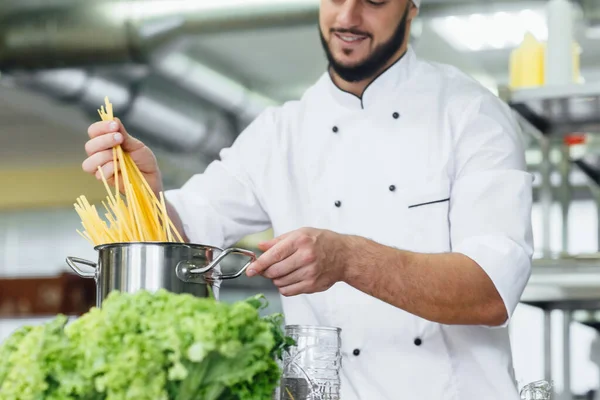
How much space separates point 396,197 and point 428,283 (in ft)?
1.29

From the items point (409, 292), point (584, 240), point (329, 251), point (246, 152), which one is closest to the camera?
point (329, 251)

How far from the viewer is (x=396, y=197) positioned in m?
2.00

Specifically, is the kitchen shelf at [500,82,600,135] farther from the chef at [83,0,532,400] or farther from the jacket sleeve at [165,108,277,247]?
the jacket sleeve at [165,108,277,247]

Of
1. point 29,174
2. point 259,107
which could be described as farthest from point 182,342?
point 29,174

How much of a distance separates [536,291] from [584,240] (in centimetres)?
668

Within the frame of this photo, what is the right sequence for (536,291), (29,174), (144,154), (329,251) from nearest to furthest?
(329,251) → (144,154) → (536,291) → (29,174)

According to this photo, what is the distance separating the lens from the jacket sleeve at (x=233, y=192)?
7.06 ft

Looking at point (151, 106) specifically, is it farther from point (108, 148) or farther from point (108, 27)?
point (108, 148)

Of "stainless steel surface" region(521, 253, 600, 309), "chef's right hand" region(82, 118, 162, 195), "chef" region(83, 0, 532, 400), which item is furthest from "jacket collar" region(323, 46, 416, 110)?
"stainless steel surface" region(521, 253, 600, 309)

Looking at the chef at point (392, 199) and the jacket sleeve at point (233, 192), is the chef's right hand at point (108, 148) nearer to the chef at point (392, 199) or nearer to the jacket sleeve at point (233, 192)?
the chef at point (392, 199)

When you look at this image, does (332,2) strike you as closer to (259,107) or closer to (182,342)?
(182,342)

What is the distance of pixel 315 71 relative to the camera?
6258 mm

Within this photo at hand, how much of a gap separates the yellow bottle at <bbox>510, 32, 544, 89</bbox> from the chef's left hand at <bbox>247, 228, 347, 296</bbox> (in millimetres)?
2148

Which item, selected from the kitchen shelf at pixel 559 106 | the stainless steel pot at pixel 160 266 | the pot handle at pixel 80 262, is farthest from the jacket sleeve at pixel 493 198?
the kitchen shelf at pixel 559 106
